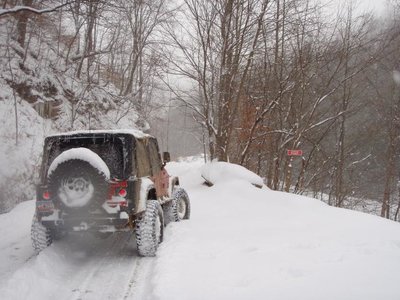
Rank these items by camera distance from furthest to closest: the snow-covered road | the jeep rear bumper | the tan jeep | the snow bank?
the snow bank
the jeep rear bumper
the tan jeep
the snow-covered road

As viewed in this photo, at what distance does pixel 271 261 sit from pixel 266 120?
15.4 metres

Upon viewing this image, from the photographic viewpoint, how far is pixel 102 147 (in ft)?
19.8

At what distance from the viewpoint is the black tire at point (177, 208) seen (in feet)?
26.4

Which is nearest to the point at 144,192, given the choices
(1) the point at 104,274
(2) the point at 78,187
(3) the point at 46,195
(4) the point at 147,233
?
(4) the point at 147,233

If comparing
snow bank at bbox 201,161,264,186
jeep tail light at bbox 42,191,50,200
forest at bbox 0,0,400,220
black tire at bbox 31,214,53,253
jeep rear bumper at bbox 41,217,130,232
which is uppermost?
forest at bbox 0,0,400,220

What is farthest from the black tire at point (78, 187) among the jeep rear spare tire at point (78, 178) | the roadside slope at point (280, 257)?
the roadside slope at point (280, 257)

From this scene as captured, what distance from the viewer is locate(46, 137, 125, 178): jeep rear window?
594cm

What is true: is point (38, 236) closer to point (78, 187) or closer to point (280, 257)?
point (78, 187)

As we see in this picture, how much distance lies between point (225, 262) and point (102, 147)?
2.72 meters

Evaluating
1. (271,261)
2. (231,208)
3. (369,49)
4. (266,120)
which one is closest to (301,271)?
(271,261)

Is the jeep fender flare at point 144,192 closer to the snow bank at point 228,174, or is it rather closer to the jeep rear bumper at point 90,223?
the jeep rear bumper at point 90,223

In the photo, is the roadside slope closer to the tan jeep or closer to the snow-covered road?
the snow-covered road

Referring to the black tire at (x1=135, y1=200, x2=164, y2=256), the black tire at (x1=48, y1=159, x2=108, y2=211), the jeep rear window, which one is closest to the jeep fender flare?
the black tire at (x1=135, y1=200, x2=164, y2=256)

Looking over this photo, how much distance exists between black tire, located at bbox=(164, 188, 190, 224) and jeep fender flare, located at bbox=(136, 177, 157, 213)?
4.33 ft
